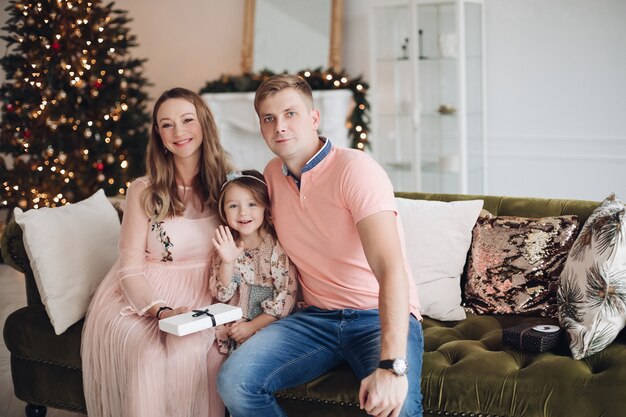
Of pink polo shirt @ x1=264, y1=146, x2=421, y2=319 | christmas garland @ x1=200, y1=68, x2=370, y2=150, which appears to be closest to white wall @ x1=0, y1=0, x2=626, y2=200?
christmas garland @ x1=200, y1=68, x2=370, y2=150

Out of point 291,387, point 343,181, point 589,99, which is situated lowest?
point 291,387

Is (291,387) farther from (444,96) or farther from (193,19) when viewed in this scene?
(193,19)

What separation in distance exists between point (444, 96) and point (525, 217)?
243 cm

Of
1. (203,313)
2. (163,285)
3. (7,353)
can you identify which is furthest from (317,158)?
(7,353)

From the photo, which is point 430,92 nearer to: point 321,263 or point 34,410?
point 321,263

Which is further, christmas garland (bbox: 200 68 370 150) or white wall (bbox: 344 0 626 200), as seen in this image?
christmas garland (bbox: 200 68 370 150)

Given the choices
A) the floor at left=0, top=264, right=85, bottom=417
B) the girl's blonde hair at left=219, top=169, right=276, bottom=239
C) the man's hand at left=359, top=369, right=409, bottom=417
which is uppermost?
the girl's blonde hair at left=219, top=169, right=276, bottom=239

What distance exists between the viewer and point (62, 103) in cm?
570

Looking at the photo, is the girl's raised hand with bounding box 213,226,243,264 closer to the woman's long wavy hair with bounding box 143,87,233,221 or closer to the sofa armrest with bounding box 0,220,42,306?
the woman's long wavy hair with bounding box 143,87,233,221

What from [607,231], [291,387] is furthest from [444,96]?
[291,387]

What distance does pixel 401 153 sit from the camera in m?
5.50

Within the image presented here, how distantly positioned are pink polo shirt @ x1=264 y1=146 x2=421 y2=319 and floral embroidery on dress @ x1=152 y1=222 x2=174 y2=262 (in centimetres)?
44

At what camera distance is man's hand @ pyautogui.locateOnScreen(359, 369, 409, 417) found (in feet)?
6.14

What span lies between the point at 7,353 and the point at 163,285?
1.75 metres
